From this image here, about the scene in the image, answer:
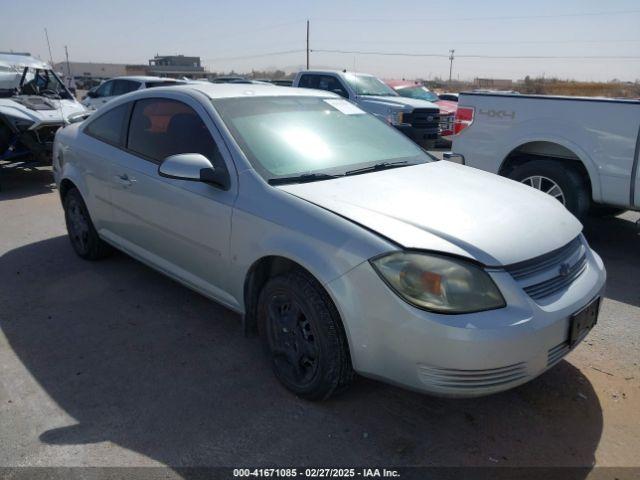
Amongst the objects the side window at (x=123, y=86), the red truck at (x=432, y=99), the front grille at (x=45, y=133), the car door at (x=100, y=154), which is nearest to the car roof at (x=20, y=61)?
the front grille at (x=45, y=133)

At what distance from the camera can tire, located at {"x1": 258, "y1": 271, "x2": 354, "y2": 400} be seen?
2596 millimetres

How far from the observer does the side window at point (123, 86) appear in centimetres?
1350

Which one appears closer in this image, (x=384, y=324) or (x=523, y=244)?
(x=384, y=324)

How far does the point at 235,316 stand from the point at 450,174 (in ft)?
6.22

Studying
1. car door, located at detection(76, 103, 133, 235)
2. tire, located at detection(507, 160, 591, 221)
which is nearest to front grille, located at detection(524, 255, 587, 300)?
tire, located at detection(507, 160, 591, 221)

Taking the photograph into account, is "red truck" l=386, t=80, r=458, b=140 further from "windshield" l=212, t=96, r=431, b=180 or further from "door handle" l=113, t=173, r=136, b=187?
"door handle" l=113, t=173, r=136, b=187

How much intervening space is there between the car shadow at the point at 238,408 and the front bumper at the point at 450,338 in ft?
1.31

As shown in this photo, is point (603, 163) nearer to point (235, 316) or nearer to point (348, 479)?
→ point (235, 316)

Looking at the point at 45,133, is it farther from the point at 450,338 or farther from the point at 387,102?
the point at 450,338

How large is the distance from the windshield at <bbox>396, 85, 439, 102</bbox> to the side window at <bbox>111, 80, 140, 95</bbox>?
7364 millimetres

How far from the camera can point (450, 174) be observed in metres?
3.46

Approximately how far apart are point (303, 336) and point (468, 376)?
0.91 metres

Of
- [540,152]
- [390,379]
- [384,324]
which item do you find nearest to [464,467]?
[390,379]

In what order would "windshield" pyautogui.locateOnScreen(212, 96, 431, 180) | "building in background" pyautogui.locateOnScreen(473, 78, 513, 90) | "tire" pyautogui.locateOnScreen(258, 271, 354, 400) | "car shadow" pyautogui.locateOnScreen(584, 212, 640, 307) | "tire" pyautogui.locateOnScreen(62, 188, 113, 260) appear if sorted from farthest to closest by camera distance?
"building in background" pyautogui.locateOnScreen(473, 78, 513, 90) < "tire" pyautogui.locateOnScreen(62, 188, 113, 260) < "car shadow" pyautogui.locateOnScreen(584, 212, 640, 307) < "windshield" pyautogui.locateOnScreen(212, 96, 431, 180) < "tire" pyautogui.locateOnScreen(258, 271, 354, 400)
